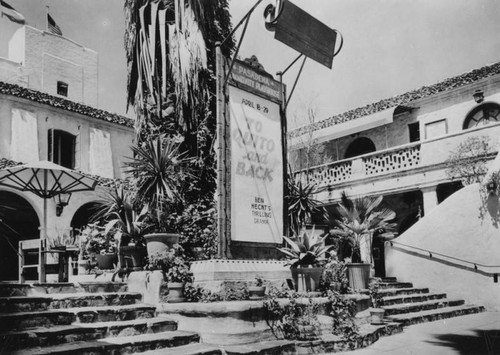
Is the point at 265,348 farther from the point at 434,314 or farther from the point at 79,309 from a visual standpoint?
the point at 434,314

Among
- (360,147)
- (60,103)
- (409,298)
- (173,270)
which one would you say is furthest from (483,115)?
(60,103)

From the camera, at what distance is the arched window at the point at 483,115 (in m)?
17.8

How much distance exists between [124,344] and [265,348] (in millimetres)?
1707

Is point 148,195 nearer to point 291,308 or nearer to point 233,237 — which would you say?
point 233,237

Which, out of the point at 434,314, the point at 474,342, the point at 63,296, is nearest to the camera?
the point at 63,296

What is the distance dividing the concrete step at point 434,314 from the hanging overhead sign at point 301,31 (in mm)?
5128

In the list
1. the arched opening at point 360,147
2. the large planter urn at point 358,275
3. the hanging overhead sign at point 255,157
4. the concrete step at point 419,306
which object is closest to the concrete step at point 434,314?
the concrete step at point 419,306

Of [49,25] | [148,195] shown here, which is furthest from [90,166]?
[148,195]

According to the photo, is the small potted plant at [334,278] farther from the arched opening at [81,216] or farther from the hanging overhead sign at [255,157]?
the arched opening at [81,216]

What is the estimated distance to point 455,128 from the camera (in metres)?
18.7

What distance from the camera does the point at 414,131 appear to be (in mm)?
20562

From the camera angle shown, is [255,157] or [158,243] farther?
[255,157]

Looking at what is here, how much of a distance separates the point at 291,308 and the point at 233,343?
1.18 m

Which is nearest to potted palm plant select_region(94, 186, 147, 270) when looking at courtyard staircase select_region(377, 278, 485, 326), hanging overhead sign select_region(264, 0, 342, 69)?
hanging overhead sign select_region(264, 0, 342, 69)
